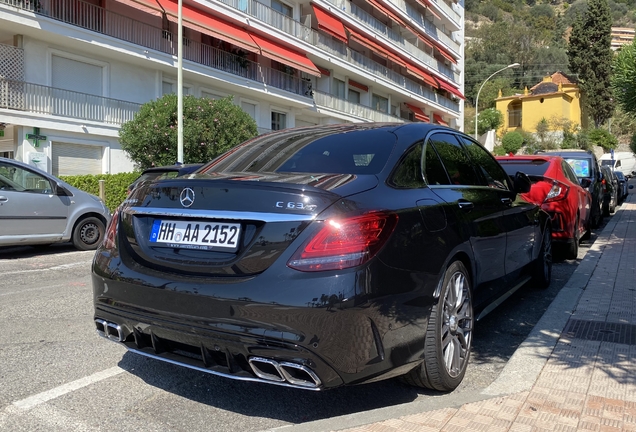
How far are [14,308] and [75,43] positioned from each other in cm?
1674

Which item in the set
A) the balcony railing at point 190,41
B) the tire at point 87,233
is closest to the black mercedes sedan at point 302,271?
the tire at point 87,233

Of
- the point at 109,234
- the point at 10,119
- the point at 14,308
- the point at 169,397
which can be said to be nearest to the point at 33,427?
the point at 169,397

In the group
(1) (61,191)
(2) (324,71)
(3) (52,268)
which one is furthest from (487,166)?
(2) (324,71)

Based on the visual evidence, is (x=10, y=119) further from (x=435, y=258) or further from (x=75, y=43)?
(x=435, y=258)

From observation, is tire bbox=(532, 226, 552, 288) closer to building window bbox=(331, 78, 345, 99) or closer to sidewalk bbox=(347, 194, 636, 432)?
sidewalk bbox=(347, 194, 636, 432)

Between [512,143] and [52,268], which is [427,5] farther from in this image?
[52,268]

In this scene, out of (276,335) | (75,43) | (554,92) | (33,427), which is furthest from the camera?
(554,92)

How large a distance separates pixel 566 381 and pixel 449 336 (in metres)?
0.73

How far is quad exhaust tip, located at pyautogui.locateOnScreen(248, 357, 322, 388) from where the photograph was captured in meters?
2.48

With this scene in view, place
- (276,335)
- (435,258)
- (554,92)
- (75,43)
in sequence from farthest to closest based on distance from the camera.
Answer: (554,92) < (75,43) < (435,258) < (276,335)

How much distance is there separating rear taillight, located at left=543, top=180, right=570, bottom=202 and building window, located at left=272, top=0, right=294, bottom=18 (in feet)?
78.8

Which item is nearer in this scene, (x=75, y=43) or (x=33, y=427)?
(x=33, y=427)

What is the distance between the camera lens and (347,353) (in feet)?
8.26

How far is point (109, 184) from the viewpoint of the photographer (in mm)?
15867
